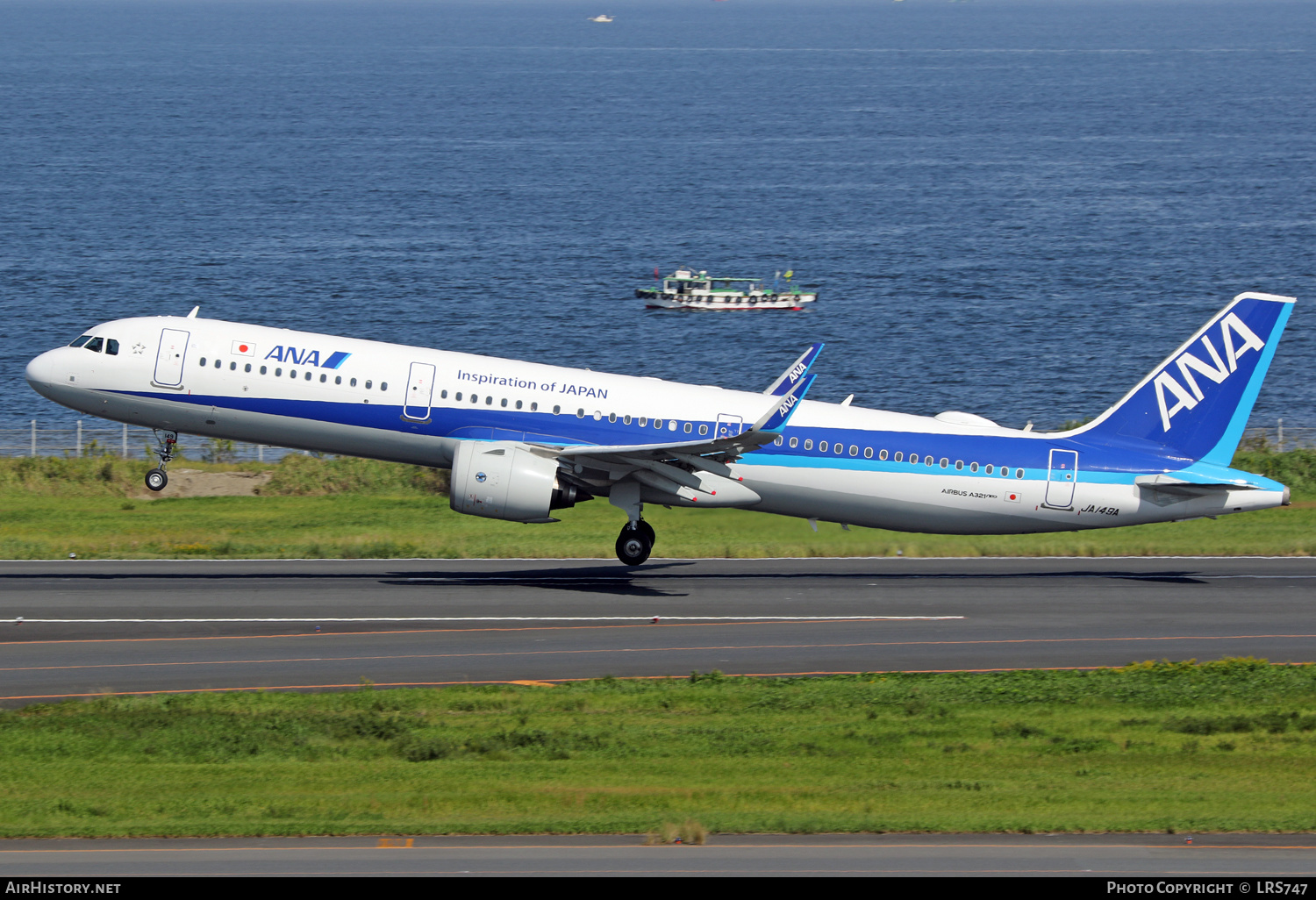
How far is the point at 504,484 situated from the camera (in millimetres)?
38469

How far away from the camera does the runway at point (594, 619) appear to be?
32719 millimetres

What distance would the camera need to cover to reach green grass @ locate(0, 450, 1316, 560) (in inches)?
1877

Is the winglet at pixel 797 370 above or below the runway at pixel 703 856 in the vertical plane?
above

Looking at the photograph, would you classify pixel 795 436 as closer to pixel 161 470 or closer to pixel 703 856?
pixel 161 470

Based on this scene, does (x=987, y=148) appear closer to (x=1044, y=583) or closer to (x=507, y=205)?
(x=507, y=205)

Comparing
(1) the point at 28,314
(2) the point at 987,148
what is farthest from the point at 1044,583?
(2) the point at 987,148

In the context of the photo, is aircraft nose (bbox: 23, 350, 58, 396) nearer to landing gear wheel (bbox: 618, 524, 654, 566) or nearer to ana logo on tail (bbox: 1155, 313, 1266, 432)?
landing gear wheel (bbox: 618, 524, 654, 566)

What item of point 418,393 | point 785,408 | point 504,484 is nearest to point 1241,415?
point 785,408

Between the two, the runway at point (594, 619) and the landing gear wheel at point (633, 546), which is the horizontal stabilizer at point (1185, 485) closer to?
the runway at point (594, 619)

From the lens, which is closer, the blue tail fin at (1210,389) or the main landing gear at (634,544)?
the main landing gear at (634,544)

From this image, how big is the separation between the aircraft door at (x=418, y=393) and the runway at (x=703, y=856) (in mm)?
20084

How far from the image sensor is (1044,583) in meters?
42.7

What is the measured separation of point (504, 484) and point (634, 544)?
4.93 meters

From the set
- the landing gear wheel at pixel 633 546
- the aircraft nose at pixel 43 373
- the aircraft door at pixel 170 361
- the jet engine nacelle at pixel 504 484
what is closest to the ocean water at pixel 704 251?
the aircraft nose at pixel 43 373
